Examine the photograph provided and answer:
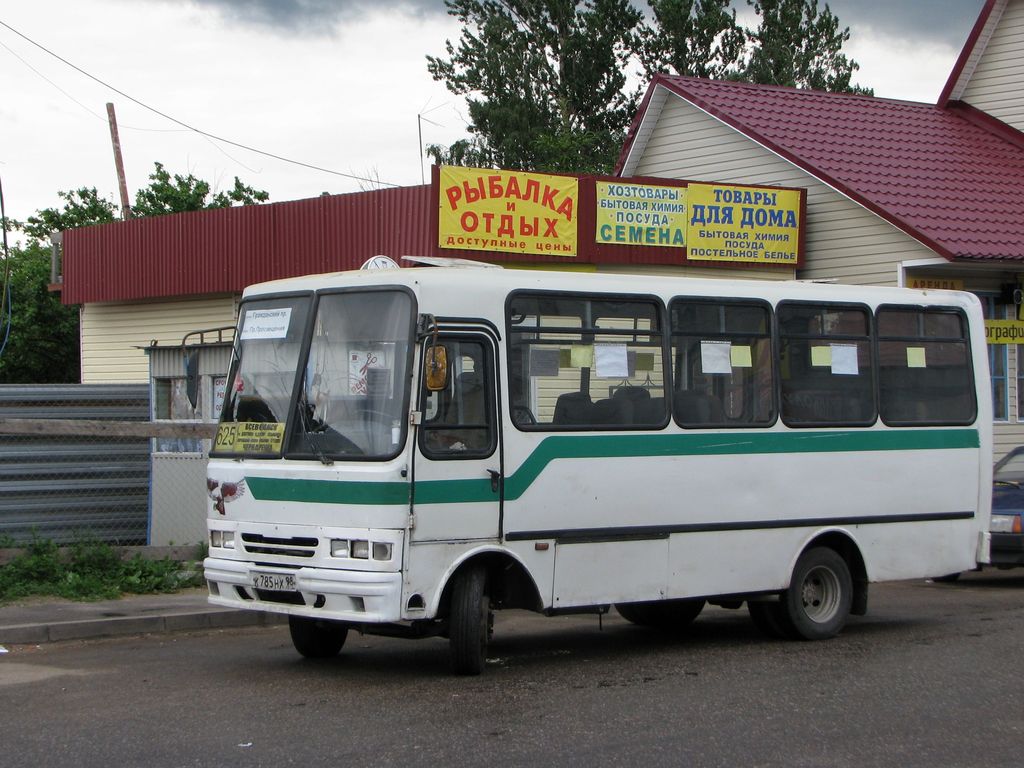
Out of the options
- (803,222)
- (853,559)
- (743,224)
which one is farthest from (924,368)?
(803,222)

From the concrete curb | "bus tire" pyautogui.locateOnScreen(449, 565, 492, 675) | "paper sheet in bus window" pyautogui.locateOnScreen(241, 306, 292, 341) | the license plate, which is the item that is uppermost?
"paper sheet in bus window" pyautogui.locateOnScreen(241, 306, 292, 341)

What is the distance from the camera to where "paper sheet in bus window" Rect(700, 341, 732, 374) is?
10078mm

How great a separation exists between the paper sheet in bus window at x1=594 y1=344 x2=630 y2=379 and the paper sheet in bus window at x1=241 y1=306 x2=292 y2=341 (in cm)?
215

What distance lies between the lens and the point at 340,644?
980 centimetres

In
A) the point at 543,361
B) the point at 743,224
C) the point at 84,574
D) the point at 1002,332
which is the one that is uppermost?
the point at 743,224

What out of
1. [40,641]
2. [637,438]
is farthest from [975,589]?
[40,641]

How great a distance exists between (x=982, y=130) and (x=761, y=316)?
50.9ft

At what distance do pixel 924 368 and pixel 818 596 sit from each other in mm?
2129

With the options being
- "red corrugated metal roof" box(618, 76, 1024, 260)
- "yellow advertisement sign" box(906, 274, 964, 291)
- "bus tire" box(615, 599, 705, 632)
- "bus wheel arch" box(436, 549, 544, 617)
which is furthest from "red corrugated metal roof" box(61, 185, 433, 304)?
"bus wheel arch" box(436, 549, 544, 617)

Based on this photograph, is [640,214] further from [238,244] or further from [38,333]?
[38,333]

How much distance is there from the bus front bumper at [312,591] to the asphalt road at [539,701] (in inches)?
19.2

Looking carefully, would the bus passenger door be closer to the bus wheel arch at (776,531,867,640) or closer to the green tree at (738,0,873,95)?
the bus wheel arch at (776,531,867,640)

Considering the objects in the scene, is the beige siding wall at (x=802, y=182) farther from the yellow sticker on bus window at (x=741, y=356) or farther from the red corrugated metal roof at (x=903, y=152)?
the yellow sticker on bus window at (x=741, y=356)

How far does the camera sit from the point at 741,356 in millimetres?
10266
